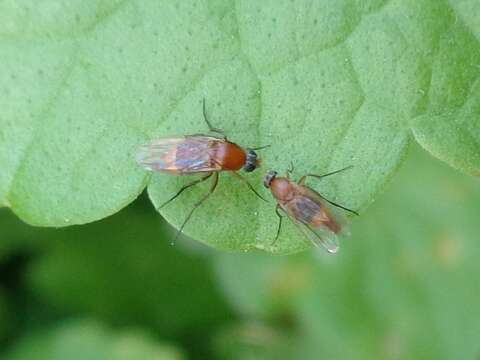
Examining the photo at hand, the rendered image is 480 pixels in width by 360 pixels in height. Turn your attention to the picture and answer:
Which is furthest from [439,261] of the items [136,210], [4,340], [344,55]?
[4,340]

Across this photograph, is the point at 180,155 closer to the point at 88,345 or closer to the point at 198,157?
the point at 198,157

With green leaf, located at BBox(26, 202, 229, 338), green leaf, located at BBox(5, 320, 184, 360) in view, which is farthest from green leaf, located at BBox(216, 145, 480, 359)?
green leaf, located at BBox(5, 320, 184, 360)

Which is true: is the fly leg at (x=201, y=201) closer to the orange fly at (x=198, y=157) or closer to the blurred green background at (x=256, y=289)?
the orange fly at (x=198, y=157)

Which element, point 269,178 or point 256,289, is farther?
point 256,289

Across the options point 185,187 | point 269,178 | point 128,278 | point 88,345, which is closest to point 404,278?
point 128,278

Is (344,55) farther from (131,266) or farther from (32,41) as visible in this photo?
(131,266)

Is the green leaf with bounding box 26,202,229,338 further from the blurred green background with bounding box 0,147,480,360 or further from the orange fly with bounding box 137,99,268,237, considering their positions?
the orange fly with bounding box 137,99,268,237

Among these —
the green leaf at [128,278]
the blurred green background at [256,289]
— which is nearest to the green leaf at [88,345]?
the blurred green background at [256,289]
